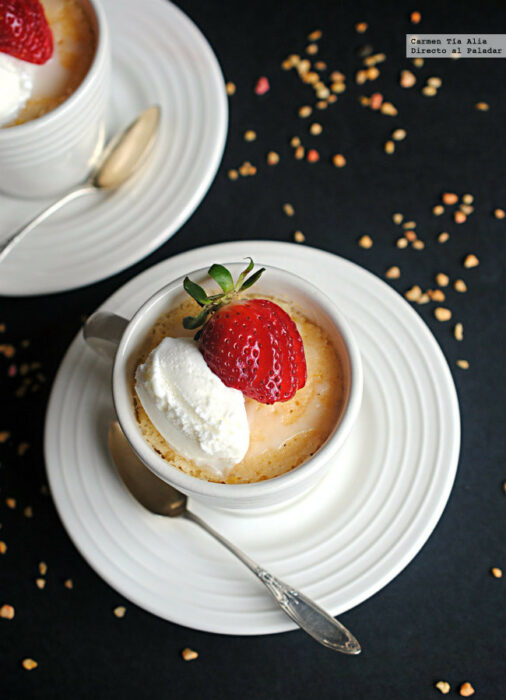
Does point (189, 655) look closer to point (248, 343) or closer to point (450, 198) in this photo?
point (248, 343)

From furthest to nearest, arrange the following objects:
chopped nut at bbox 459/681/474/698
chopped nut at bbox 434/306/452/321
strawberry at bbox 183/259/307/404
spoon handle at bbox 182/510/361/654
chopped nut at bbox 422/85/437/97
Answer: chopped nut at bbox 422/85/437/97, chopped nut at bbox 434/306/452/321, chopped nut at bbox 459/681/474/698, spoon handle at bbox 182/510/361/654, strawberry at bbox 183/259/307/404

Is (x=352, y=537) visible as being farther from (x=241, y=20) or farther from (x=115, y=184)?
(x=241, y=20)

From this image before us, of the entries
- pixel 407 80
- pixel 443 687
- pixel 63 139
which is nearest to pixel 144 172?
pixel 63 139

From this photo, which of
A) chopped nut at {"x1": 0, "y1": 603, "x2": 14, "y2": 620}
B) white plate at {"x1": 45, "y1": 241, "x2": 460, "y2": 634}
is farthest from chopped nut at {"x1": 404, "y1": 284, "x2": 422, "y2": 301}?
chopped nut at {"x1": 0, "y1": 603, "x2": 14, "y2": 620}

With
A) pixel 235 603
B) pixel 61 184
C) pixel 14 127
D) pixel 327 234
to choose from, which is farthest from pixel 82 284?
pixel 235 603

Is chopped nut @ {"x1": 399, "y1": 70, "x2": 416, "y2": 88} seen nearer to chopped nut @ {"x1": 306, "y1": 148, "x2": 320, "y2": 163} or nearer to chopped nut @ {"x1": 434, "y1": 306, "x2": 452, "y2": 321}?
chopped nut @ {"x1": 306, "y1": 148, "x2": 320, "y2": 163}

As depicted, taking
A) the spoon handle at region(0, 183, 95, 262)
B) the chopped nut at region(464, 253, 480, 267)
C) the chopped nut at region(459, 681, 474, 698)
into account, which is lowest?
the chopped nut at region(459, 681, 474, 698)

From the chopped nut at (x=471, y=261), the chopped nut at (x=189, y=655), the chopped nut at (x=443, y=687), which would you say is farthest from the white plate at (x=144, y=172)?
the chopped nut at (x=443, y=687)
